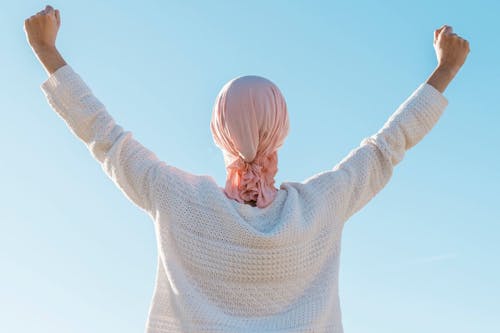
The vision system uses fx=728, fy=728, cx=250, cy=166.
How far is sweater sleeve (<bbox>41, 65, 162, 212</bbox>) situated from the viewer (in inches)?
118

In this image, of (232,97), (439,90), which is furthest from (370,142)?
(232,97)

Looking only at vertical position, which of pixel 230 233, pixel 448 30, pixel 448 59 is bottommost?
pixel 230 233

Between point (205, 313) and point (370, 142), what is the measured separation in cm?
103

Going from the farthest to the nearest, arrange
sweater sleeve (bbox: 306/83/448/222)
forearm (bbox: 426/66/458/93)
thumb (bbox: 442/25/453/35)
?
thumb (bbox: 442/25/453/35) < forearm (bbox: 426/66/458/93) < sweater sleeve (bbox: 306/83/448/222)

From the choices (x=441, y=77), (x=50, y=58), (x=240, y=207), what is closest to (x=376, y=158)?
(x=441, y=77)

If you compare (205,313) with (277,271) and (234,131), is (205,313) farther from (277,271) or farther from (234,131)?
(234,131)

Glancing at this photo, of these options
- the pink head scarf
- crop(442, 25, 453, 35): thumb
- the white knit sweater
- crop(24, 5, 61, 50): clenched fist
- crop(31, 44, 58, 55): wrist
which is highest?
crop(442, 25, 453, 35): thumb

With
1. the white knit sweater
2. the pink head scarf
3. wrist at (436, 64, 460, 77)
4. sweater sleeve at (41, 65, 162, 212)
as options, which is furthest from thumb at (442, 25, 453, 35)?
sweater sleeve at (41, 65, 162, 212)

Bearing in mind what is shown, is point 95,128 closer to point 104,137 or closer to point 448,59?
point 104,137

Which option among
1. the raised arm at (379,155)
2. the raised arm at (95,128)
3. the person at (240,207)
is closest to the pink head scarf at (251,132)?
the person at (240,207)

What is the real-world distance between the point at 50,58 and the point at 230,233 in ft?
3.62

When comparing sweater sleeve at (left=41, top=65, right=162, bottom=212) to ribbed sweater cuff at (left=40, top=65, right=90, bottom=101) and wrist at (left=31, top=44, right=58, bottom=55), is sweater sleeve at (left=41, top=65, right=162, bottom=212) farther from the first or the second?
wrist at (left=31, top=44, right=58, bottom=55)

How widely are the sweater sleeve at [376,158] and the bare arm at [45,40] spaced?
1209 mm

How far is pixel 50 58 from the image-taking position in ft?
10.3
